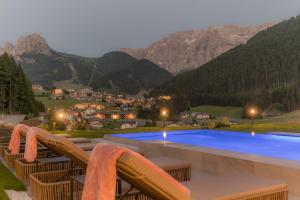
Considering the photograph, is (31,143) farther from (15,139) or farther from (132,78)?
(132,78)

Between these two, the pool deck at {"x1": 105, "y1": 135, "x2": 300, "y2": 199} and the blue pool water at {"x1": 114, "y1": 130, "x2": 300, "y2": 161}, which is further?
the blue pool water at {"x1": 114, "y1": 130, "x2": 300, "y2": 161}

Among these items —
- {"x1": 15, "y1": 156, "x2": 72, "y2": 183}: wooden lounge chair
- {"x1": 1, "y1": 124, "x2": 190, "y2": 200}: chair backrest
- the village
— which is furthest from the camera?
the village

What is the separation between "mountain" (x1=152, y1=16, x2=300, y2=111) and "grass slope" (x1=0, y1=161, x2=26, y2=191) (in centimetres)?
7673

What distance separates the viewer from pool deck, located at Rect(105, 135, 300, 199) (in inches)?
277

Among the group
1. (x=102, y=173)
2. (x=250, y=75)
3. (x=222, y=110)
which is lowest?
(x=222, y=110)

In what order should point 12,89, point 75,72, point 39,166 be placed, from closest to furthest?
1. point 39,166
2. point 12,89
3. point 75,72

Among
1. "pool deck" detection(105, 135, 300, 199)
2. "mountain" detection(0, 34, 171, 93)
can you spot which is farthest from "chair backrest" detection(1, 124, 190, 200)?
"mountain" detection(0, 34, 171, 93)

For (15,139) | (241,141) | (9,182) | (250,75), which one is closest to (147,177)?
(9,182)

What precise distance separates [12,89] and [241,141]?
34.4 metres

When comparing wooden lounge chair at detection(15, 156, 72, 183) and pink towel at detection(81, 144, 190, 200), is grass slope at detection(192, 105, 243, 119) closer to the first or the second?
wooden lounge chair at detection(15, 156, 72, 183)

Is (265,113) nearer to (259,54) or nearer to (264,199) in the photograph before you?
(259,54)

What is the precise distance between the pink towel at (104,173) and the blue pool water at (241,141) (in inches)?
360

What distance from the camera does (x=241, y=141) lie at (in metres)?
15.2

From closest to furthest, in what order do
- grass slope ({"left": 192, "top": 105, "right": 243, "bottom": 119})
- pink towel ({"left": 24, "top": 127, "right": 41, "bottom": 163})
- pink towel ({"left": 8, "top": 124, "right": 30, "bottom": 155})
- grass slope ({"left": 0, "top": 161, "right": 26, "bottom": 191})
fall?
pink towel ({"left": 24, "top": 127, "right": 41, "bottom": 163}) → grass slope ({"left": 0, "top": 161, "right": 26, "bottom": 191}) → pink towel ({"left": 8, "top": 124, "right": 30, "bottom": 155}) → grass slope ({"left": 192, "top": 105, "right": 243, "bottom": 119})
